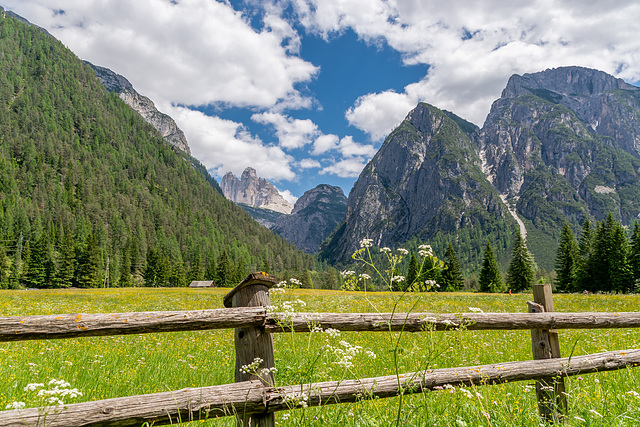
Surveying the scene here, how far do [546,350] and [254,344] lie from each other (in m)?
4.35

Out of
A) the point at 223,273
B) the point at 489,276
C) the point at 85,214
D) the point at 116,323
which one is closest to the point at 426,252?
the point at 116,323

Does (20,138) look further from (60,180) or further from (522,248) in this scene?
(522,248)

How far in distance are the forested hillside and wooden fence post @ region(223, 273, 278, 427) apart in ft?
254

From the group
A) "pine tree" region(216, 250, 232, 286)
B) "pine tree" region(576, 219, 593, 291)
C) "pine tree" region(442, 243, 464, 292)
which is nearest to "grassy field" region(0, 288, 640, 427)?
"pine tree" region(576, 219, 593, 291)

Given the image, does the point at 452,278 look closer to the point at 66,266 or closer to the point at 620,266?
the point at 620,266

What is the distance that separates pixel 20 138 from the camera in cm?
15575

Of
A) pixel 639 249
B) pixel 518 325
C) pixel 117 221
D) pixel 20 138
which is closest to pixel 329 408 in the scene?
pixel 518 325

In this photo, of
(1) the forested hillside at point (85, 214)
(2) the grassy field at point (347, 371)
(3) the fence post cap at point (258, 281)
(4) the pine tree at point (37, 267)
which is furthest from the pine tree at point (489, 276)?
(4) the pine tree at point (37, 267)

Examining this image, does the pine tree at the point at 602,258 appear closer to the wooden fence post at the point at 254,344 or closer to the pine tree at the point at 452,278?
the pine tree at the point at 452,278

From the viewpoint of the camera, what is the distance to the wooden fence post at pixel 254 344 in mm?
3465

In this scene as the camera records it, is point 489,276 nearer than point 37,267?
Yes

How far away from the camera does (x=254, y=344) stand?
141 inches

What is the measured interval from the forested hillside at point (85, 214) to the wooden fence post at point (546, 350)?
258 feet

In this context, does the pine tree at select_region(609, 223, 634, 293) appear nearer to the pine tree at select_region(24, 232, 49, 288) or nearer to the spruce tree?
the spruce tree
